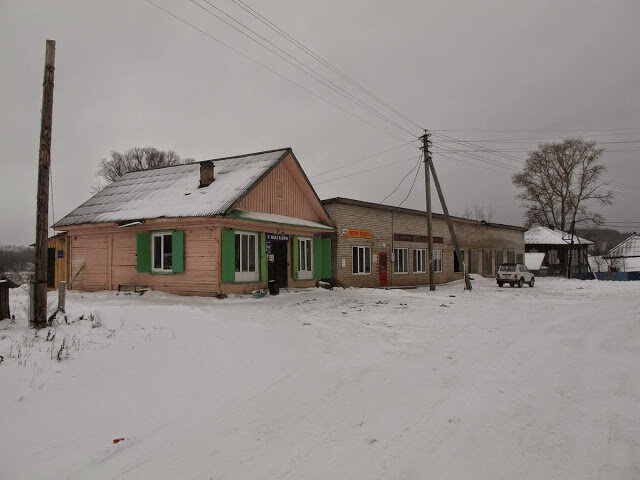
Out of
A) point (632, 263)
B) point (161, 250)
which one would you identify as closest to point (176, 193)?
point (161, 250)

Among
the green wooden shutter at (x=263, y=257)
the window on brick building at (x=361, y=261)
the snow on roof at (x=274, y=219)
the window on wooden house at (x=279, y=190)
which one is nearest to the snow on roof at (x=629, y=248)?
the window on brick building at (x=361, y=261)

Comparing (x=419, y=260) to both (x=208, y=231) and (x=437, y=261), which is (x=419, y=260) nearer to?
(x=437, y=261)

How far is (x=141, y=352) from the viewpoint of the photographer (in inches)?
256

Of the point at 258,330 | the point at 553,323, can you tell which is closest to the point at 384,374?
the point at 258,330

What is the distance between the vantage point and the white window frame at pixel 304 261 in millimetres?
19703

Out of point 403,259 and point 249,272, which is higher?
point 403,259

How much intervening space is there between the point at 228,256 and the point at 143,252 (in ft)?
12.0

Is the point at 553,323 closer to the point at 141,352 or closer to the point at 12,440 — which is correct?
the point at 141,352

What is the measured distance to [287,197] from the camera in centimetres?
1927

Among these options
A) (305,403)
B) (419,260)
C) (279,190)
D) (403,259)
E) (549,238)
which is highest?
(279,190)

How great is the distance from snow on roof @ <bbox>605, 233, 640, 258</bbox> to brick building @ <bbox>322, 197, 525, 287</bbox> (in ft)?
153

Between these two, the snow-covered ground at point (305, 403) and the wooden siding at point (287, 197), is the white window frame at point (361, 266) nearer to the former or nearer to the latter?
the wooden siding at point (287, 197)

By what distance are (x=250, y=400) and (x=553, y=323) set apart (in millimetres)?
9224

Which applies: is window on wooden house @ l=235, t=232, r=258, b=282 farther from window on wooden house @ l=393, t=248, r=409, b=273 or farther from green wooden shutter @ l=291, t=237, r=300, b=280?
window on wooden house @ l=393, t=248, r=409, b=273
